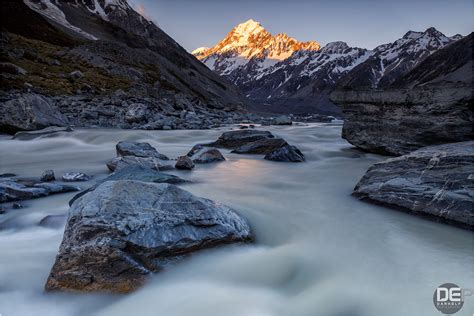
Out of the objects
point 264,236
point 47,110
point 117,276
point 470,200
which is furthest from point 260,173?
point 47,110

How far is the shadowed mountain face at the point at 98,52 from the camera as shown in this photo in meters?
33.5

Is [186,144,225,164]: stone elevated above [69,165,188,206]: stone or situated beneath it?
situated beneath

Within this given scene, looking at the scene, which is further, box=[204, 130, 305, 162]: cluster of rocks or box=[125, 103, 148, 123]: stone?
box=[125, 103, 148, 123]: stone

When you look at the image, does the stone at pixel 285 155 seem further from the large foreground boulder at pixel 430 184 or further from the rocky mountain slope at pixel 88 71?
the rocky mountain slope at pixel 88 71

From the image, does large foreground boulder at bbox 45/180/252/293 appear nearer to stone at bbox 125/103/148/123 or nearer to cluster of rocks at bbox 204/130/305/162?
cluster of rocks at bbox 204/130/305/162

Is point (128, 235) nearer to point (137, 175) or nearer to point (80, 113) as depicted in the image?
point (137, 175)

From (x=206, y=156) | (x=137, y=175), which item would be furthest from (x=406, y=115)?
(x=137, y=175)

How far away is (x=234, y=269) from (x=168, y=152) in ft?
30.7

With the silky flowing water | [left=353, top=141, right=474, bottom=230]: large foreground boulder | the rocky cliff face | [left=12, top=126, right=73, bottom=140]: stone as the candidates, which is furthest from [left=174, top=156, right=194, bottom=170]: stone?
[left=12, top=126, right=73, bottom=140]: stone

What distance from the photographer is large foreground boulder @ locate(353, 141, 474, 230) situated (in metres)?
4.43

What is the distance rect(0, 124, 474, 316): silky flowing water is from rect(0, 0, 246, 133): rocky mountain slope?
1579 centimetres

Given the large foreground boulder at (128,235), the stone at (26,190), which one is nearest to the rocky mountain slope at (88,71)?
the stone at (26,190)

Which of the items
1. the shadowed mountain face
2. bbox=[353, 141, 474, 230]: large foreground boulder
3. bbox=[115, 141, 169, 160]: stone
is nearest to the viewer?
bbox=[353, 141, 474, 230]: large foreground boulder

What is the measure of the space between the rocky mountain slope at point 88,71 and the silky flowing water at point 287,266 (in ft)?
51.8
